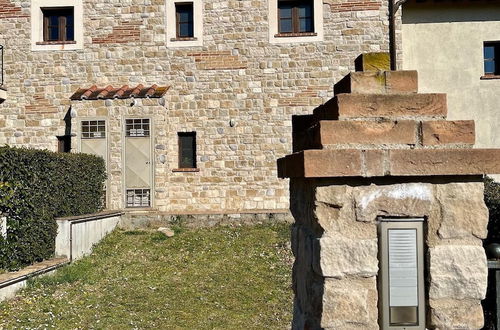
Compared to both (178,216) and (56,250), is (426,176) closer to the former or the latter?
(56,250)

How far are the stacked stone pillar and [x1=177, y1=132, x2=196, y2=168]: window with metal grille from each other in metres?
10.1

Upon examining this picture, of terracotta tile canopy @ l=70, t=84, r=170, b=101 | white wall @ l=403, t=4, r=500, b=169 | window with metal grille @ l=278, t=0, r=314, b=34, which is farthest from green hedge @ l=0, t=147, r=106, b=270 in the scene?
white wall @ l=403, t=4, r=500, b=169

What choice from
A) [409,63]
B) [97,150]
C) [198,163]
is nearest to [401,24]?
[409,63]

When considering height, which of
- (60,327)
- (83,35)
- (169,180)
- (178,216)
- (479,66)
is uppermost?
(83,35)

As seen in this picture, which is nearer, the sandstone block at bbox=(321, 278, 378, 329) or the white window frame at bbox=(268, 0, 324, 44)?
the sandstone block at bbox=(321, 278, 378, 329)

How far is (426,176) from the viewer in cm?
225

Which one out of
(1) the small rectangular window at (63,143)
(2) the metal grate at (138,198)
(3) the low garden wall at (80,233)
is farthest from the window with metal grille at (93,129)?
(3) the low garden wall at (80,233)

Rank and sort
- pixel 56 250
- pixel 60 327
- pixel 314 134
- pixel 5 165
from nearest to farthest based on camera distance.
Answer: pixel 314 134 < pixel 60 327 < pixel 5 165 < pixel 56 250

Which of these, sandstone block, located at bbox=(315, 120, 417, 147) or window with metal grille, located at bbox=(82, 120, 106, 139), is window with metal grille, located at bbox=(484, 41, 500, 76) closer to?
window with metal grille, located at bbox=(82, 120, 106, 139)

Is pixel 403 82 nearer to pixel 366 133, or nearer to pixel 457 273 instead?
pixel 366 133

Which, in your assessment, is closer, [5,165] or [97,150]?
[5,165]

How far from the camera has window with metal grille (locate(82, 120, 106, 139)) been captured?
37.3ft

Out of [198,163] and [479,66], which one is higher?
[479,66]

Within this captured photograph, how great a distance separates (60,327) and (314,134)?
429 centimetres
